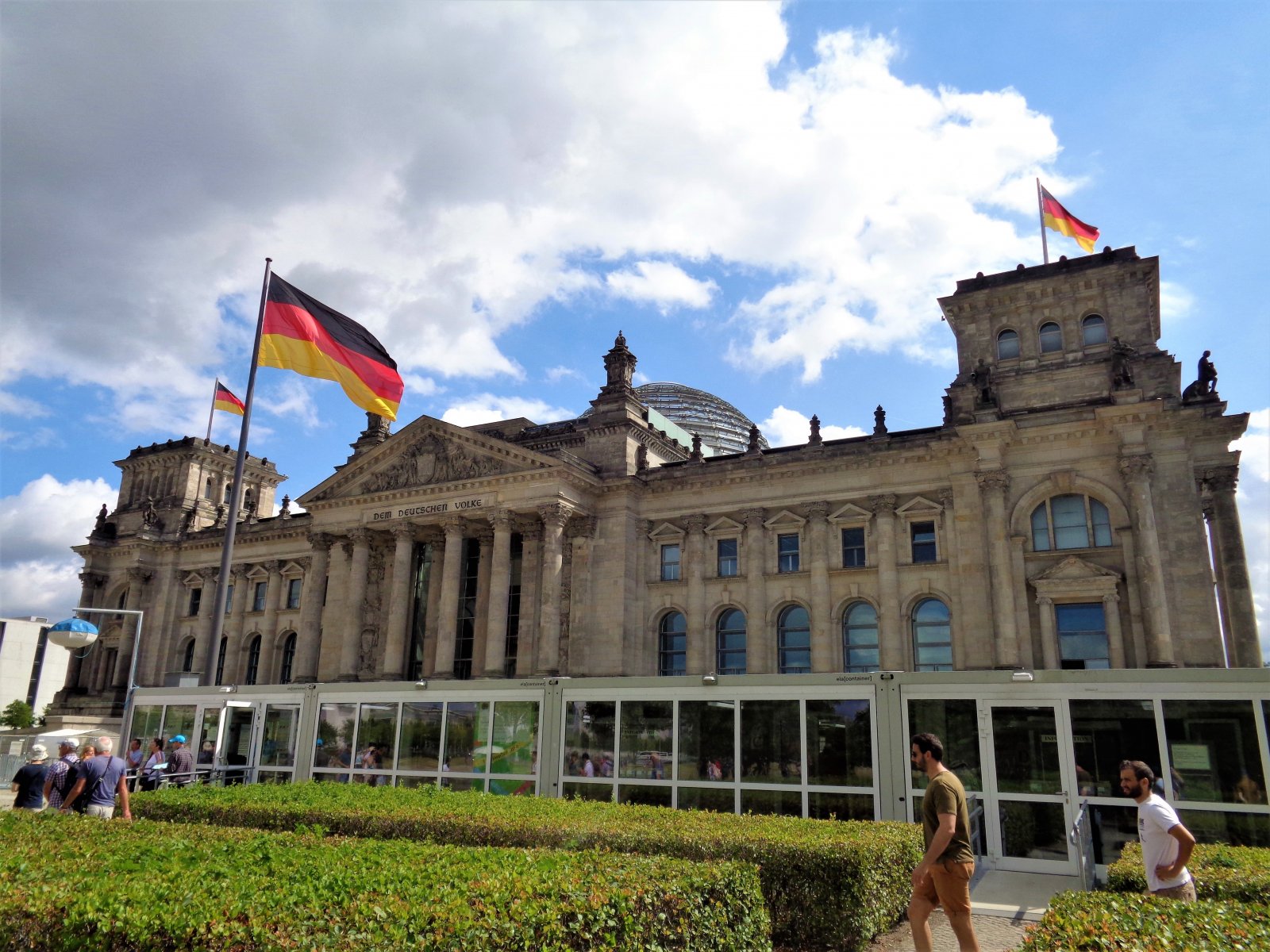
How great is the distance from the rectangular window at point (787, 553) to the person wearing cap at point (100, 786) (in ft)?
101

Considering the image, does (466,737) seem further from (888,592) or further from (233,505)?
(888,592)

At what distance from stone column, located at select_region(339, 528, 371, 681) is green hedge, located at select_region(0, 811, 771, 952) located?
37.0 meters

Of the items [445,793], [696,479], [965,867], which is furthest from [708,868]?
[696,479]

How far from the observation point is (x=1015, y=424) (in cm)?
3766

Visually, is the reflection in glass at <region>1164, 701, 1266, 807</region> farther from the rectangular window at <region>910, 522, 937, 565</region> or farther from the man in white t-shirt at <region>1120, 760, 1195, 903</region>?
the rectangular window at <region>910, 522, 937, 565</region>

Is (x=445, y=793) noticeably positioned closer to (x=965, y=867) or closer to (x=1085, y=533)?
(x=965, y=867)

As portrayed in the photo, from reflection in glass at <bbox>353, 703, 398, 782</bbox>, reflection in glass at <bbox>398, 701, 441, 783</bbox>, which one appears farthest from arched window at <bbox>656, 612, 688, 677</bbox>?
reflection in glass at <bbox>353, 703, 398, 782</bbox>

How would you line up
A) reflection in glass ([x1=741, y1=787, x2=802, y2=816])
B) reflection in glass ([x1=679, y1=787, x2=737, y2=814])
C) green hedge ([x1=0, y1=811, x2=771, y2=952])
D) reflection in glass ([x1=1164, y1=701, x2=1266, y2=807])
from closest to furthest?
1. green hedge ([x1=0, y1=811, x2=771, y2=952])
2. reflection in glass ([x1=1164, y1=701, x2=1266, y2=807])
3. reflection in glass ([x1=741, y1=787, x2=802, y2=816])
4. reflection in glass ([x1=679, y1=787, x2=737, y2=814])

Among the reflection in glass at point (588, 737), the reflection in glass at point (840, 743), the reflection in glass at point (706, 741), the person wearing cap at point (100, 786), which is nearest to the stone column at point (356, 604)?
the reflection in glass at point (588, 737)

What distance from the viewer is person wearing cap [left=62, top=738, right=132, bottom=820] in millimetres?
16953

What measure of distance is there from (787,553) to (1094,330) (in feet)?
53.3

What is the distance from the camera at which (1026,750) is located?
20.7 m

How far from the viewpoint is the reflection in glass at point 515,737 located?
26.8 meters

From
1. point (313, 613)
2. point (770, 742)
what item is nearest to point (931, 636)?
point (770, 742)
